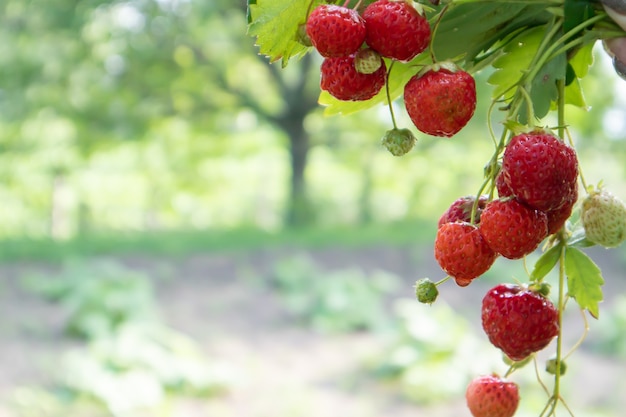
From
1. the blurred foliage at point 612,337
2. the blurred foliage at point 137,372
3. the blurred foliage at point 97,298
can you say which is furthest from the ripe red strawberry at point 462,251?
the blurred foliage at point 612,337

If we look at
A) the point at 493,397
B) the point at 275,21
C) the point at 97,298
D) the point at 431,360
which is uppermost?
the point at 275,21

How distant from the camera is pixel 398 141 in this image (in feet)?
1.58

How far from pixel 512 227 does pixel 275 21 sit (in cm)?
19

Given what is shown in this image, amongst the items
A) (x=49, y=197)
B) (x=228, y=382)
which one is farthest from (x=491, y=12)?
(x=49, y=197)

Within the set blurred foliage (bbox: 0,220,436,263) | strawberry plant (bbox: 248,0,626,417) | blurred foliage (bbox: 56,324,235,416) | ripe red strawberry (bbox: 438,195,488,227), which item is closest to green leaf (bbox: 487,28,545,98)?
strawberry plant (bbox: 248,0,626,417)

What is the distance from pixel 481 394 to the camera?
575 millimetres

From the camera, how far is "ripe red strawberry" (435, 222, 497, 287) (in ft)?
1.58

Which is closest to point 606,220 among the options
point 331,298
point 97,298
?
point 97,298

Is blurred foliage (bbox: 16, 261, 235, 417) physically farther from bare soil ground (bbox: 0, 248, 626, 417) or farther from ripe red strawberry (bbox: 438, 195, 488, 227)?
ripe red strawberry (bbox: 438, 195, 488, 227)

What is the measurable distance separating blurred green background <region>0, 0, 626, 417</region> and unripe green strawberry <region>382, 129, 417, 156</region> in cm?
368

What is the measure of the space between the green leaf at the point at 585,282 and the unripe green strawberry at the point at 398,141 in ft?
0.64

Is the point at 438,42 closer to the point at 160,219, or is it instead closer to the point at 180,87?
the point at 180,87

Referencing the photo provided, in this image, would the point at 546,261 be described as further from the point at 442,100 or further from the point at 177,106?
the point at 177,106

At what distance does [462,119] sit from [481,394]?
0.72 feet
